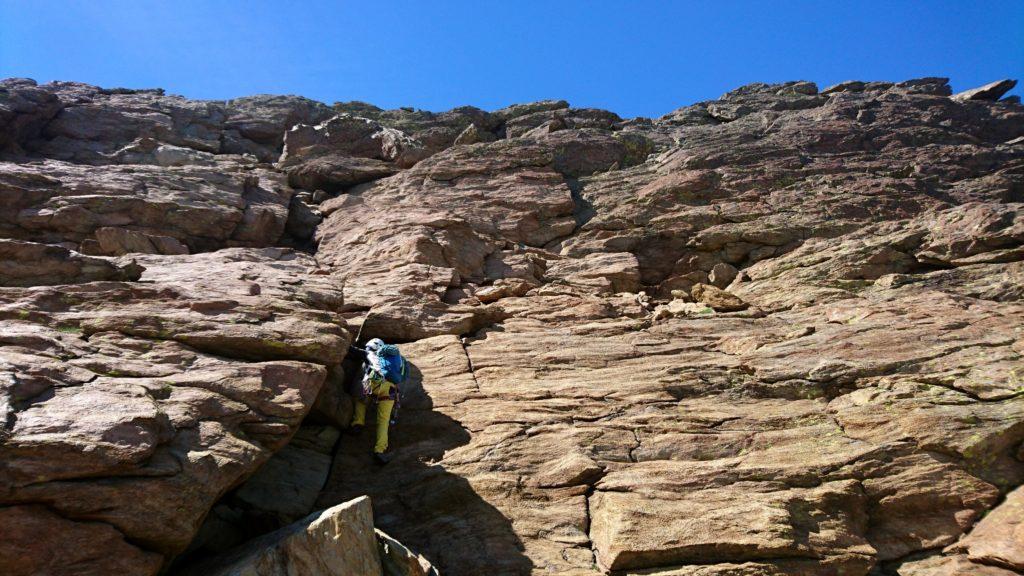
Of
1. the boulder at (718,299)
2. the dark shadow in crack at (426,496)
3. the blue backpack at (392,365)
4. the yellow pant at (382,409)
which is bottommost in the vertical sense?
the dark shadow in crack at (426,496)

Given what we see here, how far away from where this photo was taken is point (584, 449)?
1556 cm

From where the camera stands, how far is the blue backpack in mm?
17078

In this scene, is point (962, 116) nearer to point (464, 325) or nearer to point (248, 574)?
point (464, 325)

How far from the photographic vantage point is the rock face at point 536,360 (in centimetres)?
1175

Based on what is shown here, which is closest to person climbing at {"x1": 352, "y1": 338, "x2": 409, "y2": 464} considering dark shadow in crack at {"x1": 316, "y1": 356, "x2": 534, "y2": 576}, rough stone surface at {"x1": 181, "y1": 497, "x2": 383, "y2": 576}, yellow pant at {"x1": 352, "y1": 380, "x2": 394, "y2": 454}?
yellow pant at {"x1": 352, "y1": 380, "x2": 394, "y2": 454}

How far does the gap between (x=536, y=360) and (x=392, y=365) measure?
5.07 m

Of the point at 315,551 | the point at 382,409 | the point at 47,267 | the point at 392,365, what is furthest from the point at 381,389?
the point at 47,267

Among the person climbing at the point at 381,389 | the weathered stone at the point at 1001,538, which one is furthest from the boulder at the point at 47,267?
the weathered stone at the point at 1001,538

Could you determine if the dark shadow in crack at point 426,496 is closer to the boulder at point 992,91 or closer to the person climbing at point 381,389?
the person climbing at point 381,389

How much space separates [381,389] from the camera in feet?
54.7

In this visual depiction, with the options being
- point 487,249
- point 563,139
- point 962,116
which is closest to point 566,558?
point 487,249

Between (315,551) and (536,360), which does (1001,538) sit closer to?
(536,360)

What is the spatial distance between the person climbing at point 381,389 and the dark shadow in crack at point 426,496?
458mm

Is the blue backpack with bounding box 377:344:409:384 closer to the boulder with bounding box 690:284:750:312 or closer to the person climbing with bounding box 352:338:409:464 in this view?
the person climbing with bounding box 352:338:409:464
